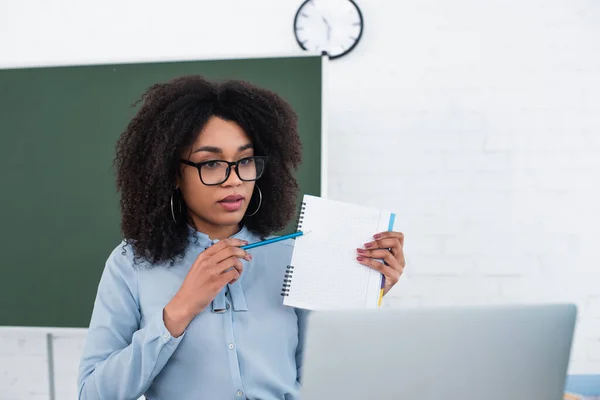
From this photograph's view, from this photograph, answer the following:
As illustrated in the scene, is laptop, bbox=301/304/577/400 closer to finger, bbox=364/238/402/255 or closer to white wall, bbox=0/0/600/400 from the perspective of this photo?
finger, bbox=364/238/402/255

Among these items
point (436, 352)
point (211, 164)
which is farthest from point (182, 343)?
point (436, 352)

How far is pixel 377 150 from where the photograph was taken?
213 cm

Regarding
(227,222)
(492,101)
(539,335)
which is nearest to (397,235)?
(227,222)

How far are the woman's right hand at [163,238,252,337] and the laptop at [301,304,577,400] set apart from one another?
0.43m

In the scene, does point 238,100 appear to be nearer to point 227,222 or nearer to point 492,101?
point 227,222

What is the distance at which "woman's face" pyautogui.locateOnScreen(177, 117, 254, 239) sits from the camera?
106 cm

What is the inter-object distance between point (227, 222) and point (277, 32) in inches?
50.5

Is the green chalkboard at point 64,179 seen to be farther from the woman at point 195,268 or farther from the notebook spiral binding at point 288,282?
the notebook spiral binding at point 288,282

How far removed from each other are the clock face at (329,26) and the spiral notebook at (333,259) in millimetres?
1177

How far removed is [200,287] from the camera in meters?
0.98

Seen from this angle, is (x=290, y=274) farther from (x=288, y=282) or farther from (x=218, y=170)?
(x=218, y=170)

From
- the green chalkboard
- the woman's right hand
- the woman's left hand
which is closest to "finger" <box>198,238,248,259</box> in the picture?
the woman's right hand

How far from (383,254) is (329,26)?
132cm

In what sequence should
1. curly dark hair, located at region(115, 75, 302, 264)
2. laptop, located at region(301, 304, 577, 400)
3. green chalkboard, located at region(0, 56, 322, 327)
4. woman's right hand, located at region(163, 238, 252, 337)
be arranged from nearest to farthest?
laptop, located at region(301, 304, 577, 400), woman's right hand, located at region(163, 238, 252, 337), curly dark hair, located at region(115, 75, 302, 264), green chalkboard, located at region(0, 56, 322, 327)
